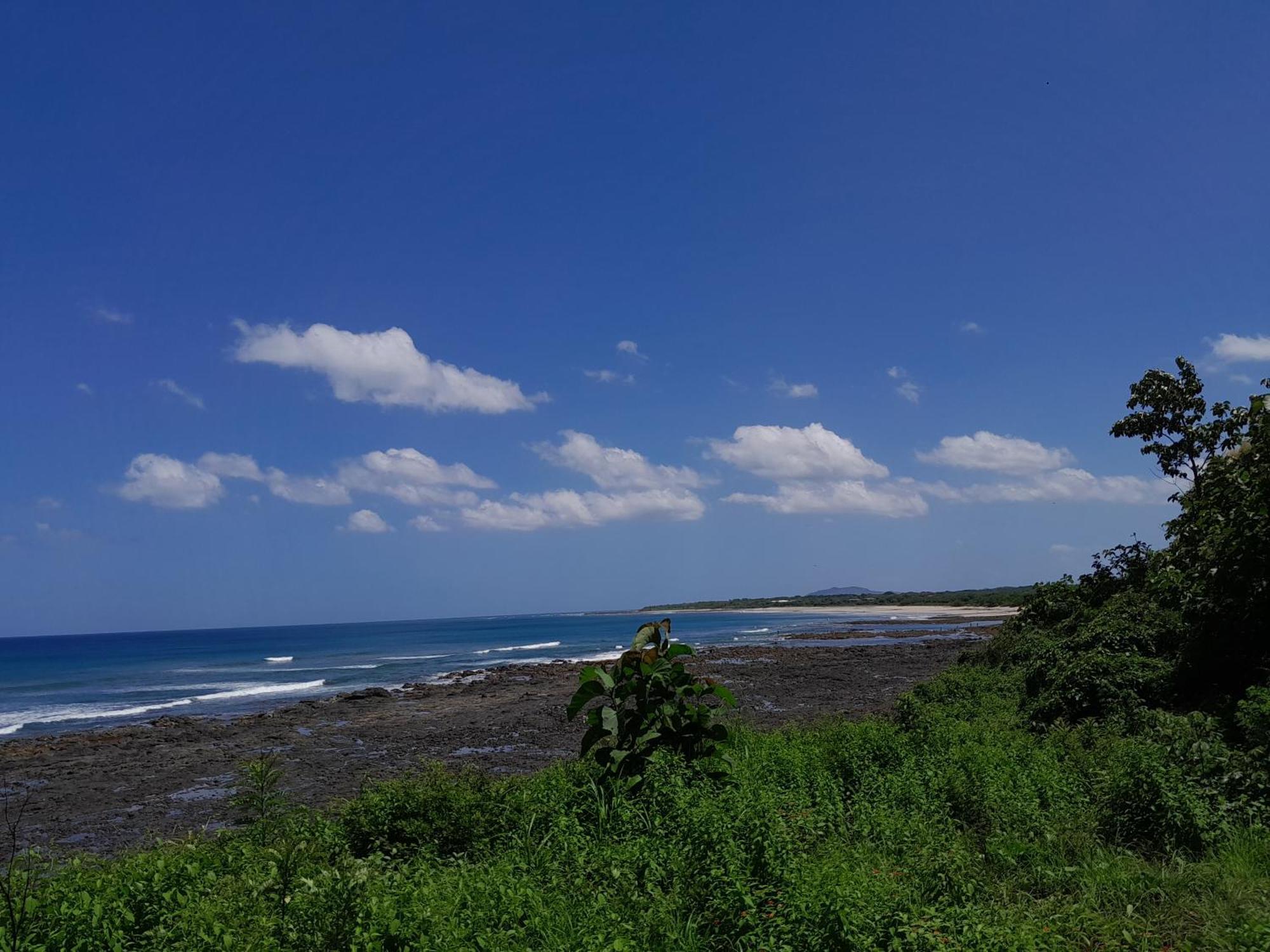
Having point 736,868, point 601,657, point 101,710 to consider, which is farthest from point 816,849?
point 601,657

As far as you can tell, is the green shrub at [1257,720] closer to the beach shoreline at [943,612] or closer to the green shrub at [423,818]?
the green shrub at [423,818]

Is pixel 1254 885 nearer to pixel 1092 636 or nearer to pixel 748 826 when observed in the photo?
pixel 748 826

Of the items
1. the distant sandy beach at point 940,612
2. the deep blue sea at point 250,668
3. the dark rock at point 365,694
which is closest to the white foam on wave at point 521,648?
the deep blue sea at point 250,668

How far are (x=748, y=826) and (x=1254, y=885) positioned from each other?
3424 millimetres

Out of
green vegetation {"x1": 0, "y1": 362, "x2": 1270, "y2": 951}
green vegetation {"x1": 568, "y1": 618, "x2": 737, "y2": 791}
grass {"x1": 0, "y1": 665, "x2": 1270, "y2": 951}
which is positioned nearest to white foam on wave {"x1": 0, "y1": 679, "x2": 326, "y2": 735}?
grass {"x1": 0, "y1": 665, "x2": 1270, "y2": 951}

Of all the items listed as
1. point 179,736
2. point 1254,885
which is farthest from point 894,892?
point 179,736

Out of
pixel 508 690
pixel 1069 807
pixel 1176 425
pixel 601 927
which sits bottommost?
pixel 508 690

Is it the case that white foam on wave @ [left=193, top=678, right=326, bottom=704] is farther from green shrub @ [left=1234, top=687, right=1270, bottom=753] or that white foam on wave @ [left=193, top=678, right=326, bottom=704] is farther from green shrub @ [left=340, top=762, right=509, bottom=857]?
green shrub @ [left=1234, top=687, right=1270, bottom=753]

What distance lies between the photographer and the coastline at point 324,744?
48.5 feet

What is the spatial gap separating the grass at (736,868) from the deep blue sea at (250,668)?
27388 mm

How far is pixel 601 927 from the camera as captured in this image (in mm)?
4516

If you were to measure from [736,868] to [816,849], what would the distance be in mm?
1686

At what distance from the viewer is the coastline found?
48.5 feet

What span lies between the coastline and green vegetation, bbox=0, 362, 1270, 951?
3.26 m
